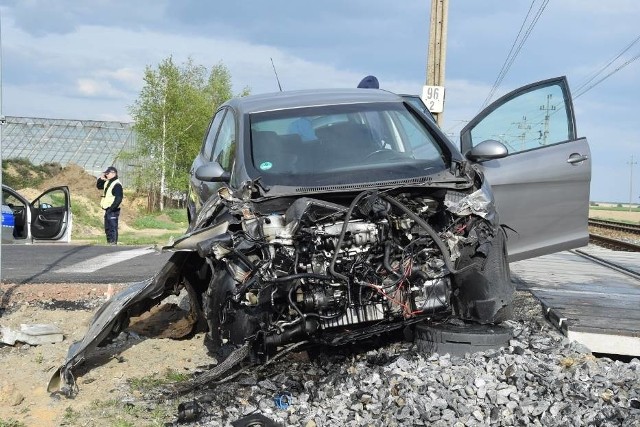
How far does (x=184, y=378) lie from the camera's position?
220 inches

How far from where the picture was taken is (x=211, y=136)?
778cm

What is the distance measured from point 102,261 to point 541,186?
26.3ft

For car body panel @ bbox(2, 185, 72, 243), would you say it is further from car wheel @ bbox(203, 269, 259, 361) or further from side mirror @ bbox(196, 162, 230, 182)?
car wheel @ bbox(203, 269, 259, 361)

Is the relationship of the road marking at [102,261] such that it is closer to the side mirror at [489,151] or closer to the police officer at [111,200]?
the police officer at [111,200]

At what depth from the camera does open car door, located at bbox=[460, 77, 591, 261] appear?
21.1 ft

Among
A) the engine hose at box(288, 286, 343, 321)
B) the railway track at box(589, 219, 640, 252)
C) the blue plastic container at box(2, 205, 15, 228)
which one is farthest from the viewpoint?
the railway track at box(589, 219, 640, 252)

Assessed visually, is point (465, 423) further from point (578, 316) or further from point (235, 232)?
point (578, 316)

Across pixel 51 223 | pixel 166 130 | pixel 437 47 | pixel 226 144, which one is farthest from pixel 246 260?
pixel 166 130

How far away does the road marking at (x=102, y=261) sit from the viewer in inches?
430

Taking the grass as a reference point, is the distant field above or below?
below

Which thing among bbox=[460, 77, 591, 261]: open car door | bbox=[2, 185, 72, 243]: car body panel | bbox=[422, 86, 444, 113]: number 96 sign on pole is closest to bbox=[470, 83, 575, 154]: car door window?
bbox=[460, 77, 591, 261]: open car door

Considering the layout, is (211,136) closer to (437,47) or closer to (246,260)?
(246,260)

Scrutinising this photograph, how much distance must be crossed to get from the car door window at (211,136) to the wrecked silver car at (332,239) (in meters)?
1.16

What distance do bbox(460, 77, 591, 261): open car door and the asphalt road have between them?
17.4 feet
